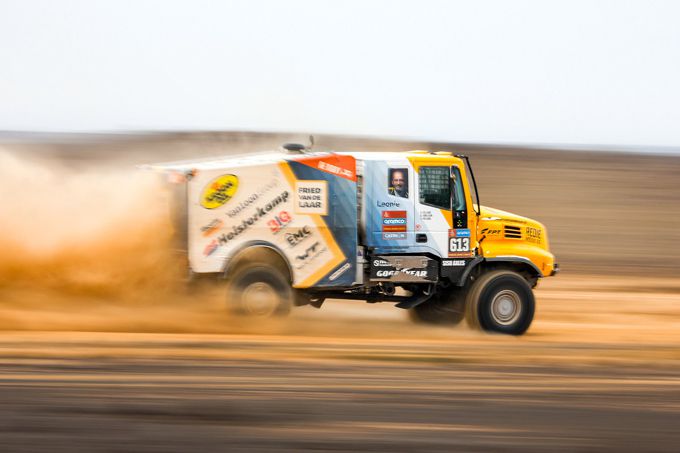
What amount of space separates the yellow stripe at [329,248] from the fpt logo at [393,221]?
2.29ft

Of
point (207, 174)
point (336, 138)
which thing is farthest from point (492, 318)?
point (336, 138)

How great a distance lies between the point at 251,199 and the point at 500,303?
372 centimetres

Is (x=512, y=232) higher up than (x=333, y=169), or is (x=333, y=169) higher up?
(x=333, y=169)

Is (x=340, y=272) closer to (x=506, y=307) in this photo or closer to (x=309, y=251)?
(x=309, y=251)

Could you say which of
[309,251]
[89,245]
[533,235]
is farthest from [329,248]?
[89,245]

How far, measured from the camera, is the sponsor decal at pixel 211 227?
1175cm

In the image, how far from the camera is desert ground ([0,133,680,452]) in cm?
676

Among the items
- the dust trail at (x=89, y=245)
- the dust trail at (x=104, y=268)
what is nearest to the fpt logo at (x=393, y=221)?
the dust trail at (x=104, y=268)

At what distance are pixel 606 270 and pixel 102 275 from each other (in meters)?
16.3

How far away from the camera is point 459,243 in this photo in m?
12.4

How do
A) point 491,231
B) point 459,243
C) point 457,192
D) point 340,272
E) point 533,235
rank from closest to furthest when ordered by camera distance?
point 340,272 → point 457,192 → point 459,243 → point 491,231 → point 533,235

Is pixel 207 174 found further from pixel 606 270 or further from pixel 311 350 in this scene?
pixel 606 270

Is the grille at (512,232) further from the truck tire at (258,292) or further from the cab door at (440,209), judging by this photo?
the truck tire at (258,292)

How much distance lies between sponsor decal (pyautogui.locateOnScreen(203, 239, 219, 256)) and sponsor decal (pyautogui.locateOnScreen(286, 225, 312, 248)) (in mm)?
943
